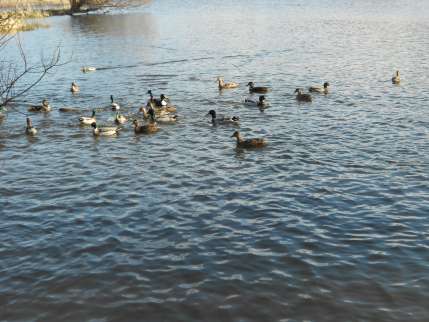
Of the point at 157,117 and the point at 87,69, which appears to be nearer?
the point at 157,117

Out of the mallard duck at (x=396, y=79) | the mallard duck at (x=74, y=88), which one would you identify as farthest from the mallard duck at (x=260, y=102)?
the mallard duck at (x=74, y=88)

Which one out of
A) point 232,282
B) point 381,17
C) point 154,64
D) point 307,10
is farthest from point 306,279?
point 307,10

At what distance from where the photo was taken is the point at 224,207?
684 inches

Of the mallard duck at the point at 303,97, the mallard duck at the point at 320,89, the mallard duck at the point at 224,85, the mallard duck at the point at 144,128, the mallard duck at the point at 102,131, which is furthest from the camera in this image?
the mallard duck at the point at 224,85

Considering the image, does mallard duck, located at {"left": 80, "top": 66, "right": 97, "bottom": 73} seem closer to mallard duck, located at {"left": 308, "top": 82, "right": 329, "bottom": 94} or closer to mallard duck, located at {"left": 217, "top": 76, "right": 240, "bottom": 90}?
mallard duck, located at {"left": 217, "top": 76, "right": 240, "bottom": 90}

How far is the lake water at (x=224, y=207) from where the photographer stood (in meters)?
12.5

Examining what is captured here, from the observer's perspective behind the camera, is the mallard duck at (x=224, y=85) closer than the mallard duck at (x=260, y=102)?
No

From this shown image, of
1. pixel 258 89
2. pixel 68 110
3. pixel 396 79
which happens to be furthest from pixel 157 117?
pixel 396 79

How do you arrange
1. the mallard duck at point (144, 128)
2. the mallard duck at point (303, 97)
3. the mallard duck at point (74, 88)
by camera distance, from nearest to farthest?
the mallard duck at point (144, 128)
the mallard duck at point (303, 97)
the mallard duck at point (74, 88)

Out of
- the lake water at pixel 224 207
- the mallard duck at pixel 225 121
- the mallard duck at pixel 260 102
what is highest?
the mallard duck at pixel 260 102

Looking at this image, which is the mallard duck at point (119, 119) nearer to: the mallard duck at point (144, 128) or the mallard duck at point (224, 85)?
the mallard duck at point (144, 128)

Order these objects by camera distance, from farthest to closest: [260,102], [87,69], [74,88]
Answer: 1. [87,69]
2. [74,88]
3. [260,102]

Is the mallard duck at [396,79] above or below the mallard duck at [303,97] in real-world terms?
above

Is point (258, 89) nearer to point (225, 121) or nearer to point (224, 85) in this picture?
point (224, 85)
